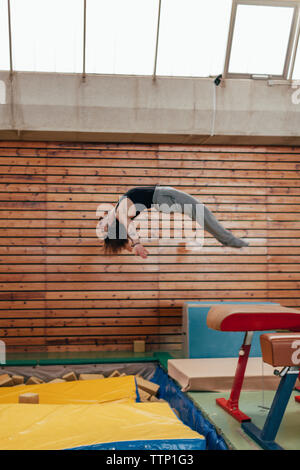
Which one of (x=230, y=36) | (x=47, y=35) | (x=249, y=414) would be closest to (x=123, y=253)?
(x=47, y=35)

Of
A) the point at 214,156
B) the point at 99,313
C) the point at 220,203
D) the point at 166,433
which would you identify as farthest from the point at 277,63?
the point at 166,433

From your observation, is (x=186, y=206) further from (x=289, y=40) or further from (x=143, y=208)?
(x=289, y=40)

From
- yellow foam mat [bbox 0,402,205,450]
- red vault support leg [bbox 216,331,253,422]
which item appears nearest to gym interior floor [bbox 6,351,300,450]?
red vault support leg [bbox 216,331,253,422]

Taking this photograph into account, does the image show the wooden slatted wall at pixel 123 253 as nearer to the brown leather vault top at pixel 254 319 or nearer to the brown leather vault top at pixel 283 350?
the brown leather vault top at pixel 254 319

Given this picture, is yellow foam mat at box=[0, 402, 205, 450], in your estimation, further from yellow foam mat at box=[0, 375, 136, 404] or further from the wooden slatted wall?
the wooden slatted wall

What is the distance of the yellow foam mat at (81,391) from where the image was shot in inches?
160

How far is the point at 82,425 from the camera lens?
9.07 ft

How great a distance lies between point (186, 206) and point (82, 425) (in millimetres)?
2690

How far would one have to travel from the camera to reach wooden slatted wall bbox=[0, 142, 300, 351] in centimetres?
672

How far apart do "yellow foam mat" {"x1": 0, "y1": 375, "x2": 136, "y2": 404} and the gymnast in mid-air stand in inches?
56.9

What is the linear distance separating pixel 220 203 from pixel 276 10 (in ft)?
9.86

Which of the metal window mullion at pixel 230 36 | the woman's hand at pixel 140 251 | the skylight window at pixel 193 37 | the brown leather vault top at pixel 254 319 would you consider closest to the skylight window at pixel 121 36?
the skylight window at pixel 193 37

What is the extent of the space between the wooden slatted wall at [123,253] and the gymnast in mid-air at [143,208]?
203cm
